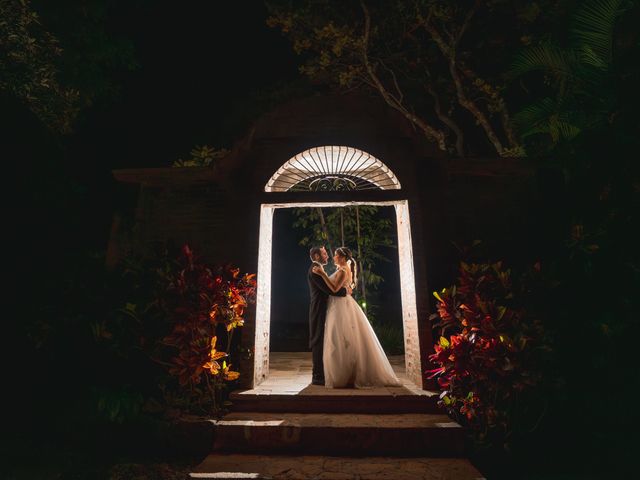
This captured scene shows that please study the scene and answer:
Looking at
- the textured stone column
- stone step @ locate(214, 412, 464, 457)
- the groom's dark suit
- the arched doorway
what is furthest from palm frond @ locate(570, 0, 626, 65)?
stone step @ locate(214, 412, 464, 457)

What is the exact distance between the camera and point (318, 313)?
5984mm

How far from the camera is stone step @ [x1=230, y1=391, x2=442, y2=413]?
491 cm

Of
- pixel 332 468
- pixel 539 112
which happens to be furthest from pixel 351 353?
pixel 539 112

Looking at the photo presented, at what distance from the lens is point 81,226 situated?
24.5 feet

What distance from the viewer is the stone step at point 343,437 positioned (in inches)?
167

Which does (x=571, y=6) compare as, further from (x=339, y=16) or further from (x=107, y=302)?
(x=107, y=302)

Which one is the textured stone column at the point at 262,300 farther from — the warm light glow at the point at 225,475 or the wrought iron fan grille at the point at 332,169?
the warm light glow at the point at 225,475

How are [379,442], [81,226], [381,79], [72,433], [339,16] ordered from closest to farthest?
1. [379,442]
2. [72,433]
3. [81,226]
4. [339,16]
5. [381,79]

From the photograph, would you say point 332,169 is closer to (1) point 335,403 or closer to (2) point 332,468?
(1) point 335,403

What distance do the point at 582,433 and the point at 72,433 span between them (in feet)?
22.7

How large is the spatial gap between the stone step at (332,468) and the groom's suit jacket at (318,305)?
1.93m

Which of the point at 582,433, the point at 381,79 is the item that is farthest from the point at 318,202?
the point at 381,79

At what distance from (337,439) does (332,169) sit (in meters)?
4.66

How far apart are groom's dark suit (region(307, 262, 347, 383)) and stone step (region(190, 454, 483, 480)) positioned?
1677 mm
